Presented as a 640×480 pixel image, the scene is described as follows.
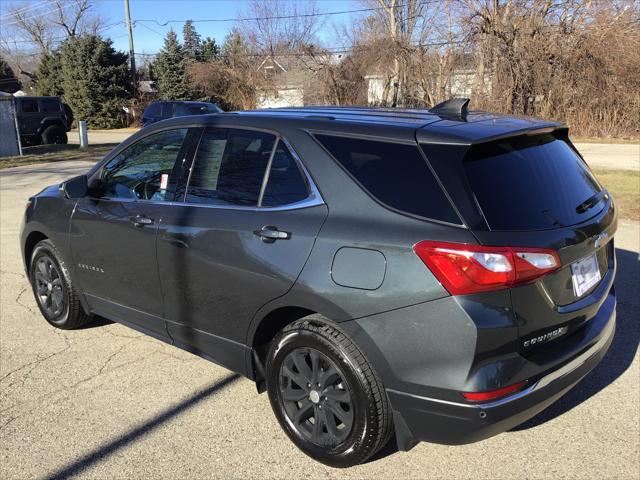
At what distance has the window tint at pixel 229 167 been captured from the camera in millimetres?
3135

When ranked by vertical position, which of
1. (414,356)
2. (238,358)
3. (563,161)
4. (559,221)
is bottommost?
(238,358)

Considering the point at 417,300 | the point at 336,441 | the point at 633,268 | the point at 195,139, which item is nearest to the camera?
the point at 417,300

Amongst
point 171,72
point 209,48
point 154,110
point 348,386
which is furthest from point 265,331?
point 209,48

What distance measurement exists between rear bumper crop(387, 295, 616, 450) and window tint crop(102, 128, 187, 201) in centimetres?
205

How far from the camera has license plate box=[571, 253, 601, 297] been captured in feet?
8.66

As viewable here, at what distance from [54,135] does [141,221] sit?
2240 cm

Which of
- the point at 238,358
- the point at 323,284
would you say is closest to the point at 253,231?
the point at 323,284

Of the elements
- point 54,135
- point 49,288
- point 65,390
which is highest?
point 54,135

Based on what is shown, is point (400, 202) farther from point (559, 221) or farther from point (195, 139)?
point (195, 139)

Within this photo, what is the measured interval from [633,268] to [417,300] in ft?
15.2

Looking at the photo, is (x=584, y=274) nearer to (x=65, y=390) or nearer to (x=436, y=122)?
(x=436, y=122)

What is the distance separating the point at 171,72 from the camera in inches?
1740

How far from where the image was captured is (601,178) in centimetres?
1184

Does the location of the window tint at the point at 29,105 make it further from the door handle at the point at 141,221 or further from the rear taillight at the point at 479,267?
the rear taillight at the point at 479,267
